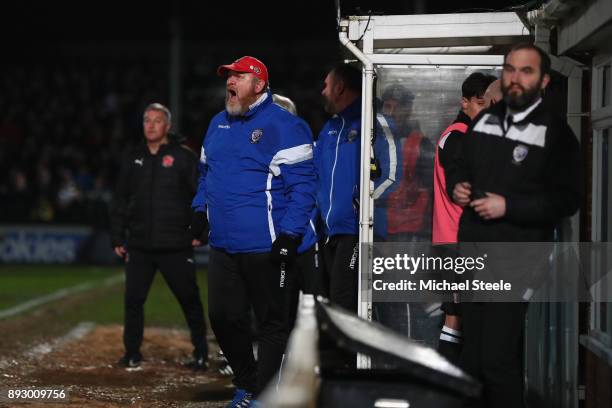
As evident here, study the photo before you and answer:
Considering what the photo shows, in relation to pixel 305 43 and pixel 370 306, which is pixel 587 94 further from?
pixel 305 43

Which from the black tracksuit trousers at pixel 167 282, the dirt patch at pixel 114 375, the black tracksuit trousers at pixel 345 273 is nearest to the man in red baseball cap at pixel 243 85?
the black tracksuit trousers at pixel 345 273

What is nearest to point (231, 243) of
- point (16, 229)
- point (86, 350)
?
point (86, 350)

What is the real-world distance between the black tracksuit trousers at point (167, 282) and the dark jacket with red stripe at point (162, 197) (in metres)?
0.10

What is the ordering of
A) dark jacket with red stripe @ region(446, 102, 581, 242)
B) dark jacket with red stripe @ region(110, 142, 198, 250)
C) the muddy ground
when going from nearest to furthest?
1. dark jacket with red stripe @ region(446, 102, 581, 242)
2. the muddy ground
3. dark jacket with red stripe @ region(110, 142, 198, 250)

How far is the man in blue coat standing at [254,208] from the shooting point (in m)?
6.83

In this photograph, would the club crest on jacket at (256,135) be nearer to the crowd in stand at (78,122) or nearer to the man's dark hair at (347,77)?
the man's dark hair at (347,77)

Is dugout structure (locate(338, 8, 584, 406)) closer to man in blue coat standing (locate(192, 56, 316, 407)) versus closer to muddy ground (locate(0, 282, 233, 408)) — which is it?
man in blue coat standing (locate(192, 56, 316, 407))

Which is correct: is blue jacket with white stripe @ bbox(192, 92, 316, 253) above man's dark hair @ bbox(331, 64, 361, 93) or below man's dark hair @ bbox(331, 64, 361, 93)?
below

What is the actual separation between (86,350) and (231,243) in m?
4.24

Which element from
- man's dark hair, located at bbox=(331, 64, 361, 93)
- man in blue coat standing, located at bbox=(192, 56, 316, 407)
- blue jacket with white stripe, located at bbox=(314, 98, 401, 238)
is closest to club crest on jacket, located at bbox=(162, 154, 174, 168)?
blue jacket with white stripe, located at bbox=(314, 98, 401, 238)

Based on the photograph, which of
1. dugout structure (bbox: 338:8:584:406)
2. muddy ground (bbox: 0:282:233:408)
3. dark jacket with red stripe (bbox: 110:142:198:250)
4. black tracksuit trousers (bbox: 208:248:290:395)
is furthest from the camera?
dark jacket with red stripe (bbox: 110:142:198:250)

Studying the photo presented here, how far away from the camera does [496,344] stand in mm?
5141

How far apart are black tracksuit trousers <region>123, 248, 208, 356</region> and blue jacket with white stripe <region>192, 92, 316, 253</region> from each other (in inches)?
94.8

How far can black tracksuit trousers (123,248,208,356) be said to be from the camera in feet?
30.6
